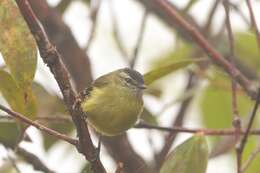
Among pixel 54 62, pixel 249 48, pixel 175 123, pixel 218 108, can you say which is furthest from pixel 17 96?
pixel 249 48

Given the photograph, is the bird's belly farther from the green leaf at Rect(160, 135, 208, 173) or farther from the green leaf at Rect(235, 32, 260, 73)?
the green leaf at Rect(235, 32, 260, 73)

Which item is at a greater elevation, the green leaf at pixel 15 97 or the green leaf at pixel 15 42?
the green leaf at pixel 15 42

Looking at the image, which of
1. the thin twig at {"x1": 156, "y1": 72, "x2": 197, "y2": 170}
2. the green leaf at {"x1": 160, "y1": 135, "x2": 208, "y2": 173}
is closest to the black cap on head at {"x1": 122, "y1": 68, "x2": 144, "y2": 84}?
the thin twig at {"x1": 156, "y1": 72, "x2": 197, "y2": 170}

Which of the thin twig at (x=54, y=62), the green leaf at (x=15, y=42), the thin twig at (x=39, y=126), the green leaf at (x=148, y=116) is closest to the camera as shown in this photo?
the thin twig at (x=54, y=62)

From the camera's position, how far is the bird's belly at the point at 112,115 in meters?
1.77

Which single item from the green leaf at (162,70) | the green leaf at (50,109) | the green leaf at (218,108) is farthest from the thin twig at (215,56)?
the green leaf at (218,108)

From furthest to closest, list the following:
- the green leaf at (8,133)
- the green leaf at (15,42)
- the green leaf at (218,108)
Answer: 1. the green leaf at (218,108)
2. the green leaf at (8,133)
3. the green leaf at (15,42)

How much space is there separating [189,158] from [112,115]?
9.5 inches

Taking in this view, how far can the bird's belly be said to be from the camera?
177 centimetres

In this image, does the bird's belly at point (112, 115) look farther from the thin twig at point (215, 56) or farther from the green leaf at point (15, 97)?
the thin twig at point (215, 56)

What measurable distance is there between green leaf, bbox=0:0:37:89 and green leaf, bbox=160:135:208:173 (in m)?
0.45

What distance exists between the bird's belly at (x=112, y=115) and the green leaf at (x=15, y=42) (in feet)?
0.80

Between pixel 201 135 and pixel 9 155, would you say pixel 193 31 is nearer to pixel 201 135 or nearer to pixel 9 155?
pixel 201 135

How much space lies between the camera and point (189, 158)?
1.83m
